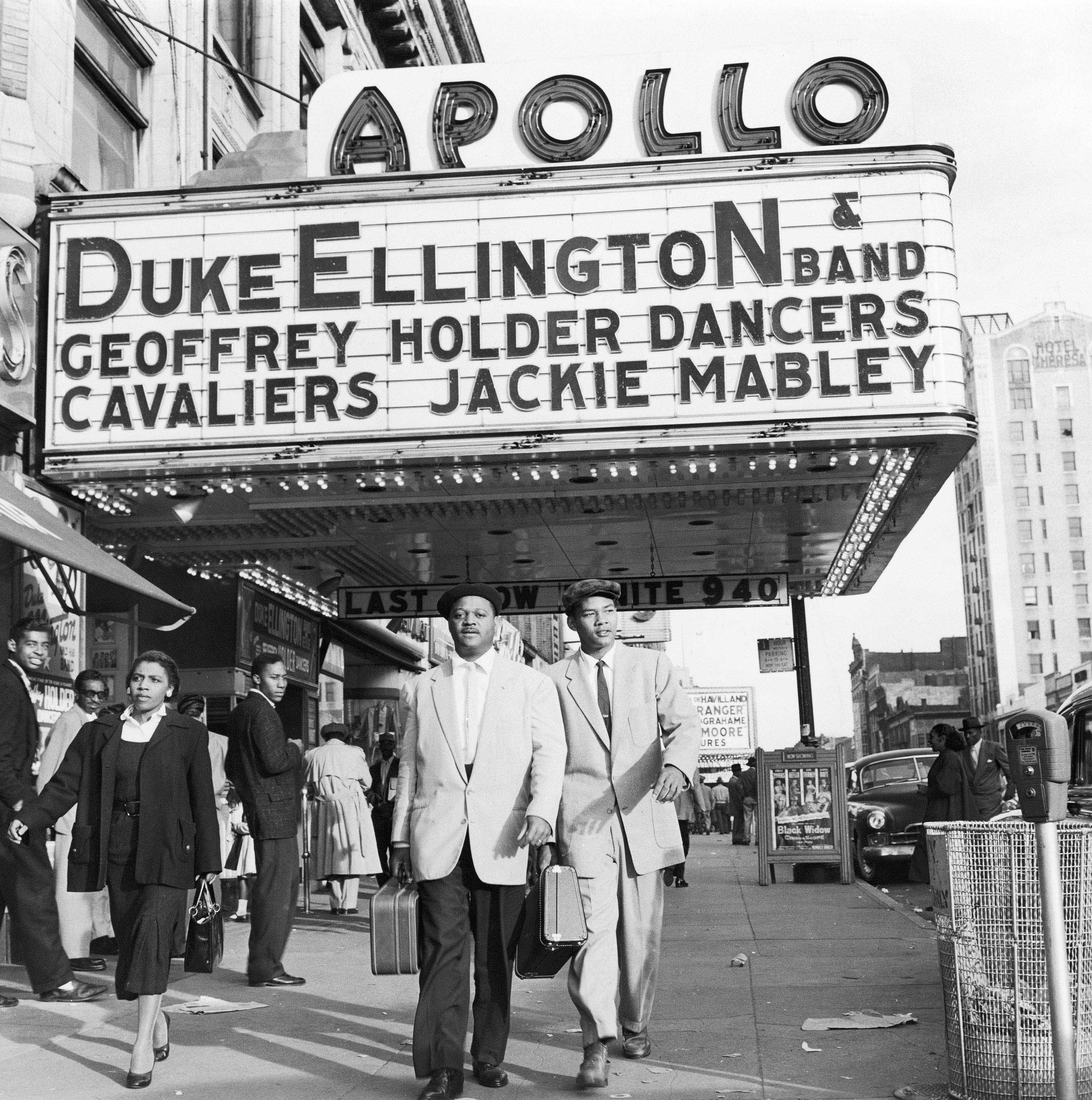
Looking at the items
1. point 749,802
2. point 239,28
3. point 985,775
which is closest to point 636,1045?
point 985,775

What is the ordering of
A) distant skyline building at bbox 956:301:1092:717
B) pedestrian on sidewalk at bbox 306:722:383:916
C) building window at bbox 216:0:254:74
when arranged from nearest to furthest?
pedestrian on sidewalk at bbox 306:722:383:916, building window at bbox 216:0:254:74, distant skyline building at bbox 956:301:1092:717

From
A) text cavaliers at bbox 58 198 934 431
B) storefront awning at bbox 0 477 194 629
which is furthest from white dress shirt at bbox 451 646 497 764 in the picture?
text cavaliers at bbox 58 198 934 431

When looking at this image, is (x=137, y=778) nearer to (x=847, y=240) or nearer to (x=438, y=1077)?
(x=438, y=1077)

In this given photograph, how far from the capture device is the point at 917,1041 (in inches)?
260

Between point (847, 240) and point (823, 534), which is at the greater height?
point (847, 240)

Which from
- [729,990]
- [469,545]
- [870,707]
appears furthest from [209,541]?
[870,707]

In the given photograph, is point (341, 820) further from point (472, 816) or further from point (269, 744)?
point (472, 816)

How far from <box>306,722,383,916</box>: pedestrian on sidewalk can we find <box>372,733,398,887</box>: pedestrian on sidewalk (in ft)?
8.91

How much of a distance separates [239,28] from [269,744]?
13788 mm

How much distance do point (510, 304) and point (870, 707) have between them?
16513cm

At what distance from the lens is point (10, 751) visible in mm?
8086

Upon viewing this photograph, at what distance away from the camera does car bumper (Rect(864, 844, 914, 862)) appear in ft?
58.3

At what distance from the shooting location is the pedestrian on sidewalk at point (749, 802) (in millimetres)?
27734

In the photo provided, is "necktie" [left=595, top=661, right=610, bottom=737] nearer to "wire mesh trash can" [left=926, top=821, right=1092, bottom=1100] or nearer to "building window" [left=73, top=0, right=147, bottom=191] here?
"wire mesh trash can" [left=926, top=821, right=1092, bottom=1100]
